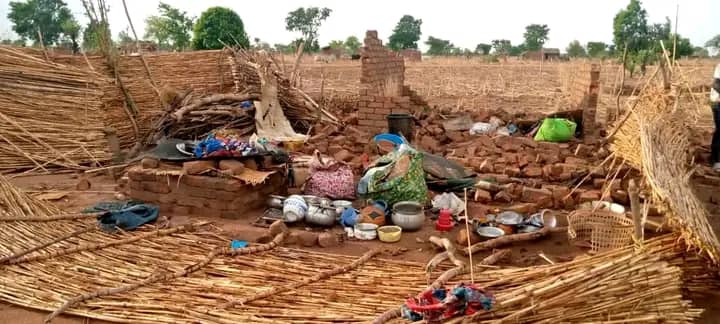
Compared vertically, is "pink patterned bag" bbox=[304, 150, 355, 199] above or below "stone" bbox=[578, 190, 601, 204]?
above

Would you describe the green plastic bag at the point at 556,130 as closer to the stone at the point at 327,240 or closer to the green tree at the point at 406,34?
the stone at the point at 327,240

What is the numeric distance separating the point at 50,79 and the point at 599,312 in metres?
7.78

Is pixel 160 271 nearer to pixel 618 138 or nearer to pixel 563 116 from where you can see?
pixel 618 138

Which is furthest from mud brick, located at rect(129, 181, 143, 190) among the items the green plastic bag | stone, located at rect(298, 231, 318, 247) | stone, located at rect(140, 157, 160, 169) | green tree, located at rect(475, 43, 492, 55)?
green tree, located at rect(475, 43, 492, 55)

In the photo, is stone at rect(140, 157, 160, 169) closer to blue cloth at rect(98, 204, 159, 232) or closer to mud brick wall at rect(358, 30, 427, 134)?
blue cloth at rect(98, 204, 159, 232)

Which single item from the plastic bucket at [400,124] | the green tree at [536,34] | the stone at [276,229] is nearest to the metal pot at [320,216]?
the stone at [276,229]

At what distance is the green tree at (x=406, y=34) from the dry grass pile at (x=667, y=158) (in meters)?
47.2

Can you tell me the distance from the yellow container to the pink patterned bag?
41.8 inches

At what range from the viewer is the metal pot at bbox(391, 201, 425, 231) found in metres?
4.41

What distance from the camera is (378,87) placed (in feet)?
28.2

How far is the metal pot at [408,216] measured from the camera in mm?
4406

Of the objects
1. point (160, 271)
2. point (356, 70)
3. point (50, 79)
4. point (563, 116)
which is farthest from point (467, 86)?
point (160, 271)

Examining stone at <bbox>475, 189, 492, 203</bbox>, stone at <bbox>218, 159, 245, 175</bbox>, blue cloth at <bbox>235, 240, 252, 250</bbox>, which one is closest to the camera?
blue cloth at <bbox>235, 240, 252, 250</bbox>

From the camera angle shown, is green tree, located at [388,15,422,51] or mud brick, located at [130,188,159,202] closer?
mud brick, located at [130,188,159,202]
